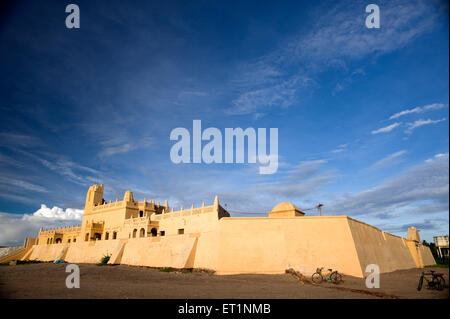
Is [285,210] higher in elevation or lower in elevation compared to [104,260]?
higher

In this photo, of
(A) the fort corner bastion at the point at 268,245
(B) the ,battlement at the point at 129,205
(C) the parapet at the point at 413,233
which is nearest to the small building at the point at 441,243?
(C) the parapet at the point at 413,233

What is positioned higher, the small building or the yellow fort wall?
the yellow fort wall

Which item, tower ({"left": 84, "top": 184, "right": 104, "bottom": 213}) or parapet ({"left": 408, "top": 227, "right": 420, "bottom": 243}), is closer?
parapet ({"left": 408, "top": 227, "right": 420, "bottom": 243})

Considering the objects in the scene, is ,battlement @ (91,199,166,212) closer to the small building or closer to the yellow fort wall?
the yellow fort wall

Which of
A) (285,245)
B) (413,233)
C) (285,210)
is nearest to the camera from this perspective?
(285,245)

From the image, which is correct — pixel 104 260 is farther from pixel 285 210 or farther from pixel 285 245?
pixel 285 245

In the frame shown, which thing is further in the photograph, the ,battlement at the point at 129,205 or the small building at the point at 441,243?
the small building at the point at 441,243

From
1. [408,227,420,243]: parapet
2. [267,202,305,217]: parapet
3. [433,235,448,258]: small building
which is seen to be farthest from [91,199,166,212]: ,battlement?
[433,235,448,258]: small building

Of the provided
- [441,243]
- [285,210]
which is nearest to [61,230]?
[285,210]

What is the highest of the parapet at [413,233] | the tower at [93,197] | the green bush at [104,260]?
the tower at [93,197]

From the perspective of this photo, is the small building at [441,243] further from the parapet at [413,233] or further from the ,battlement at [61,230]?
the ,battlement at [61,230]

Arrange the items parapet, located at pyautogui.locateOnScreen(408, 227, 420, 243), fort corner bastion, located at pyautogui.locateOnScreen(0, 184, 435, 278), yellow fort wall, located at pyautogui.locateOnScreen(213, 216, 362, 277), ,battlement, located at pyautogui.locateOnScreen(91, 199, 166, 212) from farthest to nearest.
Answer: ,battlement, located at pyautogui.locateOnScreen(91, 199, 166, 212)
parapet, located at pyautogui.locateOnScreen(408, 227, 420, 243)
fort corner bastion, located at pyautogui.locateOnScreen(0, 184, 435, 278)
yellow fort wall, located at pyautogui.locateOnScreen(213, 216, 362, 277)
